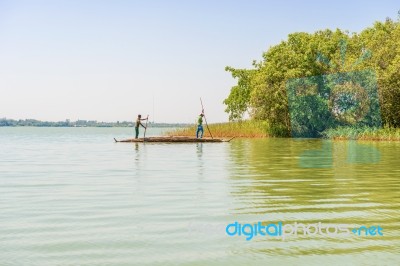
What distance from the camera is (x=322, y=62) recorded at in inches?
1970

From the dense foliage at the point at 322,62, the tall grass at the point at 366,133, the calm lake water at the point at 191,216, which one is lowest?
the calm lake water at the point at 191,216

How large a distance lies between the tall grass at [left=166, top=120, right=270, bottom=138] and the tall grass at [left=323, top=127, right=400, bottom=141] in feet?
22.7

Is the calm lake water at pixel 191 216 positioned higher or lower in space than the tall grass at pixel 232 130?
lower

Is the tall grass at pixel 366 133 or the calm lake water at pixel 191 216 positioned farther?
the tall grass at pixel 366 133

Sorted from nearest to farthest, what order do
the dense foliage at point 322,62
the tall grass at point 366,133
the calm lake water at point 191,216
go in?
the calm lake water at point 191,216 < the tall grass at point 366,133 < the dense foliage at point 322,62

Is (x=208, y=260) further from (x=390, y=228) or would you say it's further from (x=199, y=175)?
(x=199, y=175)

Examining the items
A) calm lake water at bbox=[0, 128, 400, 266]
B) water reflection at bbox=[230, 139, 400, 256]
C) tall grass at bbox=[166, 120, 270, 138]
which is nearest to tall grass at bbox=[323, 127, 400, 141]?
tall grass at bbox=[166, 120, 270, 138]

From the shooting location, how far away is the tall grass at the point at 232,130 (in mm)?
48531

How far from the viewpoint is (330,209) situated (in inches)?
347

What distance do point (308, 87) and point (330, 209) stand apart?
40.5 meters

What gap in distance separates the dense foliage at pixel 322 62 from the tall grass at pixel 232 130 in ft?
3.16

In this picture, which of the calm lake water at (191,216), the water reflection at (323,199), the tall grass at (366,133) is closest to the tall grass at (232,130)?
the tall grass at (366,133)

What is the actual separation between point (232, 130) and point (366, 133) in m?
11.9

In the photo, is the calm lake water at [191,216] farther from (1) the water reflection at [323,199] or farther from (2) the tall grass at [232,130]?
(2) the tall grass at [232,130]
